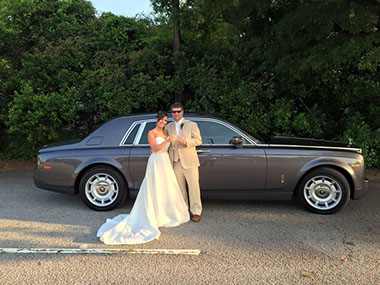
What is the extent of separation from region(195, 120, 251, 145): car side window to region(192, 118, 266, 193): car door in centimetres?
7

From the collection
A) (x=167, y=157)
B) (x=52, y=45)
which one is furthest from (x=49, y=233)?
(x=52, y=45)

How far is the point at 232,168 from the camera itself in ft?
17.4

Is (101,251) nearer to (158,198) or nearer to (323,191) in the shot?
(158,198)

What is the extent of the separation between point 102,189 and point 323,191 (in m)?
3.46

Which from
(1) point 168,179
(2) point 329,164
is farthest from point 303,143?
(1) point 168,179

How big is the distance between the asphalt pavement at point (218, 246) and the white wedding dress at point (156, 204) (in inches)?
8.6

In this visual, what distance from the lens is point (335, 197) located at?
5273 mm

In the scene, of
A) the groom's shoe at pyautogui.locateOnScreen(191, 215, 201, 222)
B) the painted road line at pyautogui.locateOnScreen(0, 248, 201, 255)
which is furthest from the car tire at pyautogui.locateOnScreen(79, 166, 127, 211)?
the painted road line at pyautogui.locateOnScreen(0, 248, 201, 255)

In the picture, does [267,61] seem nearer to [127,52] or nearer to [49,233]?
[127,52]

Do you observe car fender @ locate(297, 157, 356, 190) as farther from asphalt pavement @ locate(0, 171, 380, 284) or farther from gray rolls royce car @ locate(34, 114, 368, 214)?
asphalt pavement @ locate(0, 171, 380, 284)

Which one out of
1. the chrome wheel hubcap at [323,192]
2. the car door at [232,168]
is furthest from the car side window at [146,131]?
the chrome wheel hubcap at [323,192]

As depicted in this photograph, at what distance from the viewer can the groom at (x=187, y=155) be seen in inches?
195

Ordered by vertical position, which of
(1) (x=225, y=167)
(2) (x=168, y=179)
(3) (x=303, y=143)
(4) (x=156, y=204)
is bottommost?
(4) (x=156, y=204)

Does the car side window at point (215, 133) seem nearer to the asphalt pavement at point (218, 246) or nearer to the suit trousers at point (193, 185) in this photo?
the suit trousers at point (193, 185)
